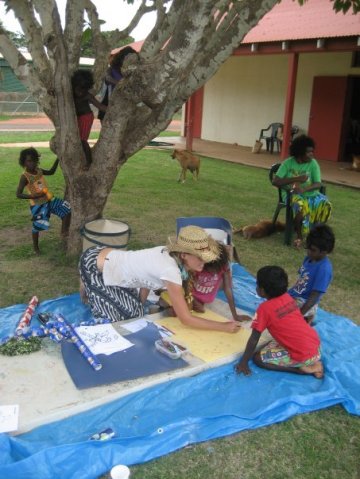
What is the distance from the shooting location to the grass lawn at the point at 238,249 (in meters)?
2.55

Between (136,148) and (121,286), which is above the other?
(136,148)

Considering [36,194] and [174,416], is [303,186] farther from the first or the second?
[174,416]

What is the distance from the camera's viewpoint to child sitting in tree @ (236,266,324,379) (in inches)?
122

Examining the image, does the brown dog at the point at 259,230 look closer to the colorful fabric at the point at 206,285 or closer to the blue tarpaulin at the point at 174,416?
the colorful fabric at the point at 206,285

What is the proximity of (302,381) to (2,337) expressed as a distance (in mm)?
2112

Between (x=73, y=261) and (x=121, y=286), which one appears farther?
(x=73, y=261)

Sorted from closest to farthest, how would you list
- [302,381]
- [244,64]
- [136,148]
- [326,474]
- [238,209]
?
[326,474] < [302,381] < [136,148] < [238,209] < [244,64]

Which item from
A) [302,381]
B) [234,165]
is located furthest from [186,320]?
[234,165]

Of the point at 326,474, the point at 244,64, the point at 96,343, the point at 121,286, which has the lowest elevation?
the point at 326,474

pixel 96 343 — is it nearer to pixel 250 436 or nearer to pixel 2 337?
pixel 2 337

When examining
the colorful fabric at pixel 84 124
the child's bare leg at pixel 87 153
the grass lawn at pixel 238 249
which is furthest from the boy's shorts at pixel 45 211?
the colorful fabric at pixel 84 124

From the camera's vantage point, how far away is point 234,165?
12328 millimetres

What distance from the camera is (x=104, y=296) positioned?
12.3 feet

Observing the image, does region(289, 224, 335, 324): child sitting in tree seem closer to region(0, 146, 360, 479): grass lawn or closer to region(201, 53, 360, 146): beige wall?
region(0, 146, 360, 479): grass lawn
